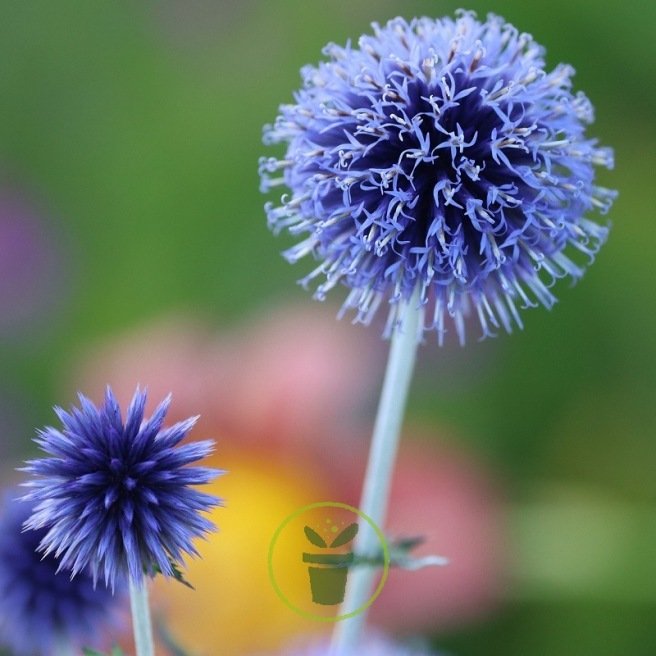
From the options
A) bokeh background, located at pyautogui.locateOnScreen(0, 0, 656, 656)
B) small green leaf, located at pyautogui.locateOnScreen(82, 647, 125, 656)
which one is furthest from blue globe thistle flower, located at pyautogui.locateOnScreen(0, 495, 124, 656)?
bokeh background, located at pyautogui.locateOnScreen(0, 0, 656, 656)

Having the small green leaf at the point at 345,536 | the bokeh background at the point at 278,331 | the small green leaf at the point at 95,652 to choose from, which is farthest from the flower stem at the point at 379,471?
the bokeh background at the point at 278,331

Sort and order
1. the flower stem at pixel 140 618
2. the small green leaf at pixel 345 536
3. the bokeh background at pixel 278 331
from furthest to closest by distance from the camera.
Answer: the bokeh background at pixel 278 331 < the small green leaf at pixel 345 536 < the flower stem at pixel 140 618

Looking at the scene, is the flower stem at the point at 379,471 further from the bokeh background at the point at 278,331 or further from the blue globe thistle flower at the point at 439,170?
the bokeh background at the point at 278,331

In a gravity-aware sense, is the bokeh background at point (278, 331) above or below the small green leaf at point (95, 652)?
above

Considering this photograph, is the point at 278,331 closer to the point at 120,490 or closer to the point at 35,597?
the point at 35,597

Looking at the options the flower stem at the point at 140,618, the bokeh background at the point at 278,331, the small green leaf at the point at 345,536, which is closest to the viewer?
the flower stem at the point at 140,618

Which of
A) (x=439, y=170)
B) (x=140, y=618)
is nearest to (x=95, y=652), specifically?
(x=140, y=618)

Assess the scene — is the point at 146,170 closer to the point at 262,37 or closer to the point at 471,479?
the point at 262,37

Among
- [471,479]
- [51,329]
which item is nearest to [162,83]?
[51,329]
